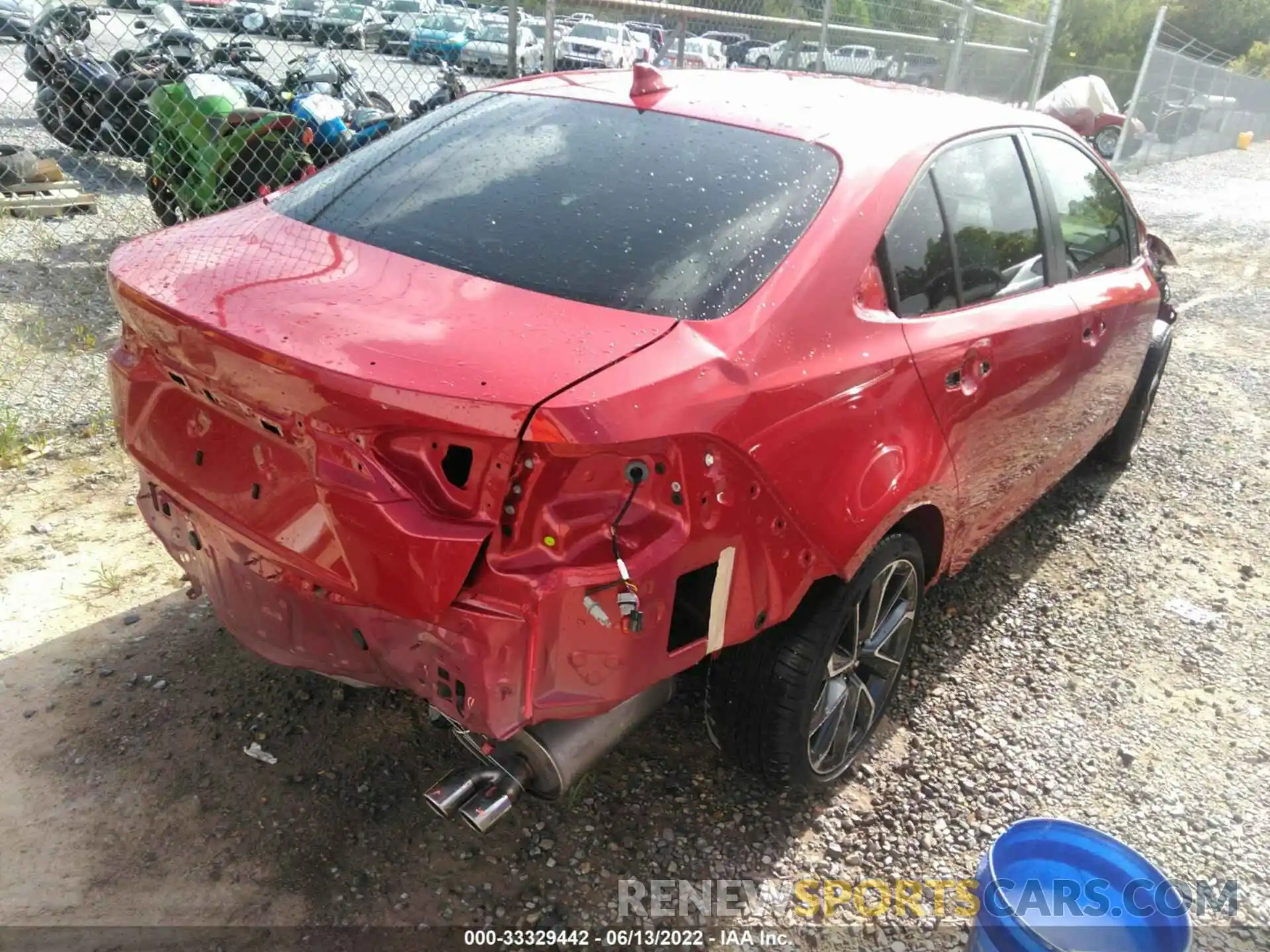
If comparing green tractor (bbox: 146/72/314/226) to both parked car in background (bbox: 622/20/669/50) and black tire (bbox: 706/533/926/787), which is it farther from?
black tire (bbox: 706/533/926/787)

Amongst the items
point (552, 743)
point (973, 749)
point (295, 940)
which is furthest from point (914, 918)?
point (295, 940)

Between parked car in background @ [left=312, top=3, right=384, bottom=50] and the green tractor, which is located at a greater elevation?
parked car in background @ [left=312, top=3, right=384, bottom=50]

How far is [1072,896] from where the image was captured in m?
2.15

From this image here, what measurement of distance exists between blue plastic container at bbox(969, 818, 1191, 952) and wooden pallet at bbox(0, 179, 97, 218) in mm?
7003

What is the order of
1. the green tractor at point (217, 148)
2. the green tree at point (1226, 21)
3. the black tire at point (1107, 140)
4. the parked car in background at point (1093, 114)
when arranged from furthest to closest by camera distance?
the green tree at point (1226, 21) → the black tire at point (1107, 140) → the parked car in background at point (1093, 114) → the green tractor at point (217, 148)

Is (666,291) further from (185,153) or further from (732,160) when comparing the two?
(185,153)

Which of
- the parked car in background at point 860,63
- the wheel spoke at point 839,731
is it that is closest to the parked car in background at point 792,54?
the parked car in background at point 860,63

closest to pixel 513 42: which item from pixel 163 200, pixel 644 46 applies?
pixel 163 200

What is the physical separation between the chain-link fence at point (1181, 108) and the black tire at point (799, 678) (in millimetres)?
16986

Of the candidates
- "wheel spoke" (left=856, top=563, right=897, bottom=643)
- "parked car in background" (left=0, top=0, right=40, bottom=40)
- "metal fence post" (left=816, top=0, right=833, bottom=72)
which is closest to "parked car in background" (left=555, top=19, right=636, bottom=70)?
"metal fence post" (left=816, top=0, right=833, bottom=72)

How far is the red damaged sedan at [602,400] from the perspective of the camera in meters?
1.71
